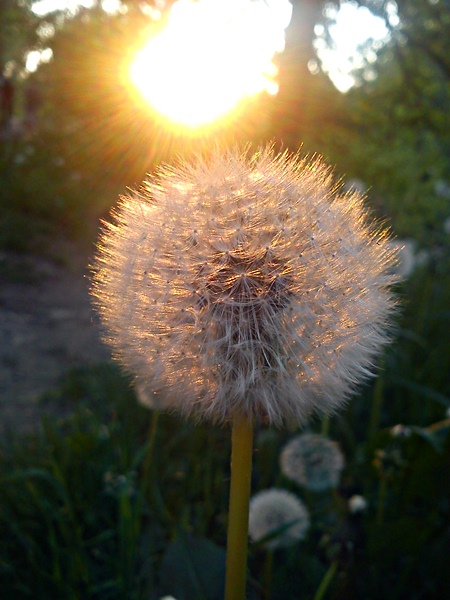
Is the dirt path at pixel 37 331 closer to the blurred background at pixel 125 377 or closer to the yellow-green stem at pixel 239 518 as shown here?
the blurred background at pixel 125 377

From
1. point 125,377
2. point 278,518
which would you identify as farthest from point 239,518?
point 125,377

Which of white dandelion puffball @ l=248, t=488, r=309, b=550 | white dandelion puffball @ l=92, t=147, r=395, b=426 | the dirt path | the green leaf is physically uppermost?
the dirt path

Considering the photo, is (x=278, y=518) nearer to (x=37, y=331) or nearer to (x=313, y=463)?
(x=313, y=463)

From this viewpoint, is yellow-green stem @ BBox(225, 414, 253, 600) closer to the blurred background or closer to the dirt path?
the blurred background

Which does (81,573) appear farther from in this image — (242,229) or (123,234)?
(242,229)

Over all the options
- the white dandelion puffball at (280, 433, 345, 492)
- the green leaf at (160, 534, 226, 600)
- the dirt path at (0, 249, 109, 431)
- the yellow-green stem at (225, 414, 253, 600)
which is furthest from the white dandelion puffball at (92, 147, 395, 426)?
the dirt path at (0, 249, 109, 431)

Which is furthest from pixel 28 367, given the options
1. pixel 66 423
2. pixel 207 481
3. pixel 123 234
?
pixel 123 234

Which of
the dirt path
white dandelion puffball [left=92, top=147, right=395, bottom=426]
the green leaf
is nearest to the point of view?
white dandelion puffball [left=92, top=147, right=395, bottom=426]
